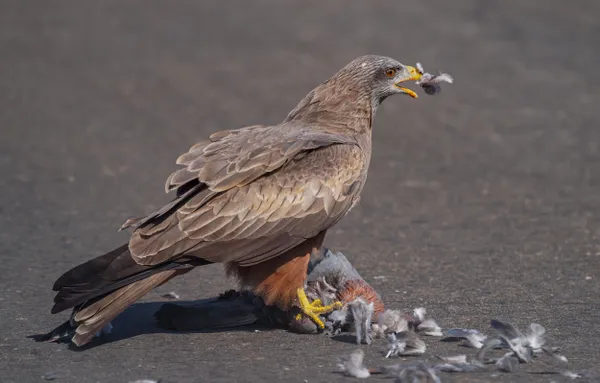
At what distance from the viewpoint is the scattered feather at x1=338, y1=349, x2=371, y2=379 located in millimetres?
5457

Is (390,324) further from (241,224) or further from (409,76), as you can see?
(409,76)

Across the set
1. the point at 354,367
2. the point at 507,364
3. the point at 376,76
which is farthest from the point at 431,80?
the point at 354,367

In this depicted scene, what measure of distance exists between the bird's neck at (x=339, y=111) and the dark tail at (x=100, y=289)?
5.35ft

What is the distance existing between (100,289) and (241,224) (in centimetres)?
91

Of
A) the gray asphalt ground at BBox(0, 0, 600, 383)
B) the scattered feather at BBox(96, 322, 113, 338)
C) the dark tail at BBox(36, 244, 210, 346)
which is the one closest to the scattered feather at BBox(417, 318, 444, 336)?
the gray asphalt ground at BBox(0, 0, 600, 383)

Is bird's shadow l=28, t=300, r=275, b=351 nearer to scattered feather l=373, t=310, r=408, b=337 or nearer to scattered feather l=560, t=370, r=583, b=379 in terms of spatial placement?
scattered feather l=373, t=310, r=408, b=337

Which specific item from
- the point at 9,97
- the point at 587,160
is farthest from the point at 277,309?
the point at 9,97

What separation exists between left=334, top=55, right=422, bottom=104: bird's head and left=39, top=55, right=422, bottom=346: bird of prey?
0.51 metres

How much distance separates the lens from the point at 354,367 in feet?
18.0

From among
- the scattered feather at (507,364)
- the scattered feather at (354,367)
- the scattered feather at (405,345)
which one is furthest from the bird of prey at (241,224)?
the scattered feather at (507,364)

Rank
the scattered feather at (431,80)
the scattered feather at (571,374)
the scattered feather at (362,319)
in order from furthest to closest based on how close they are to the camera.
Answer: the scattered feather at (431,80), the scattered feather at (362,319), the scattered feather at (571,374)

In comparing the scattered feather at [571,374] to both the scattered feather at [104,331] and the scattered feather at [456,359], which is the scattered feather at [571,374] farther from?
the scattered feather at [104,331]

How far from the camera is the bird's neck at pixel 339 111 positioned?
22.9ft

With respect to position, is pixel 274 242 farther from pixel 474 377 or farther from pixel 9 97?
pixel 9 97
